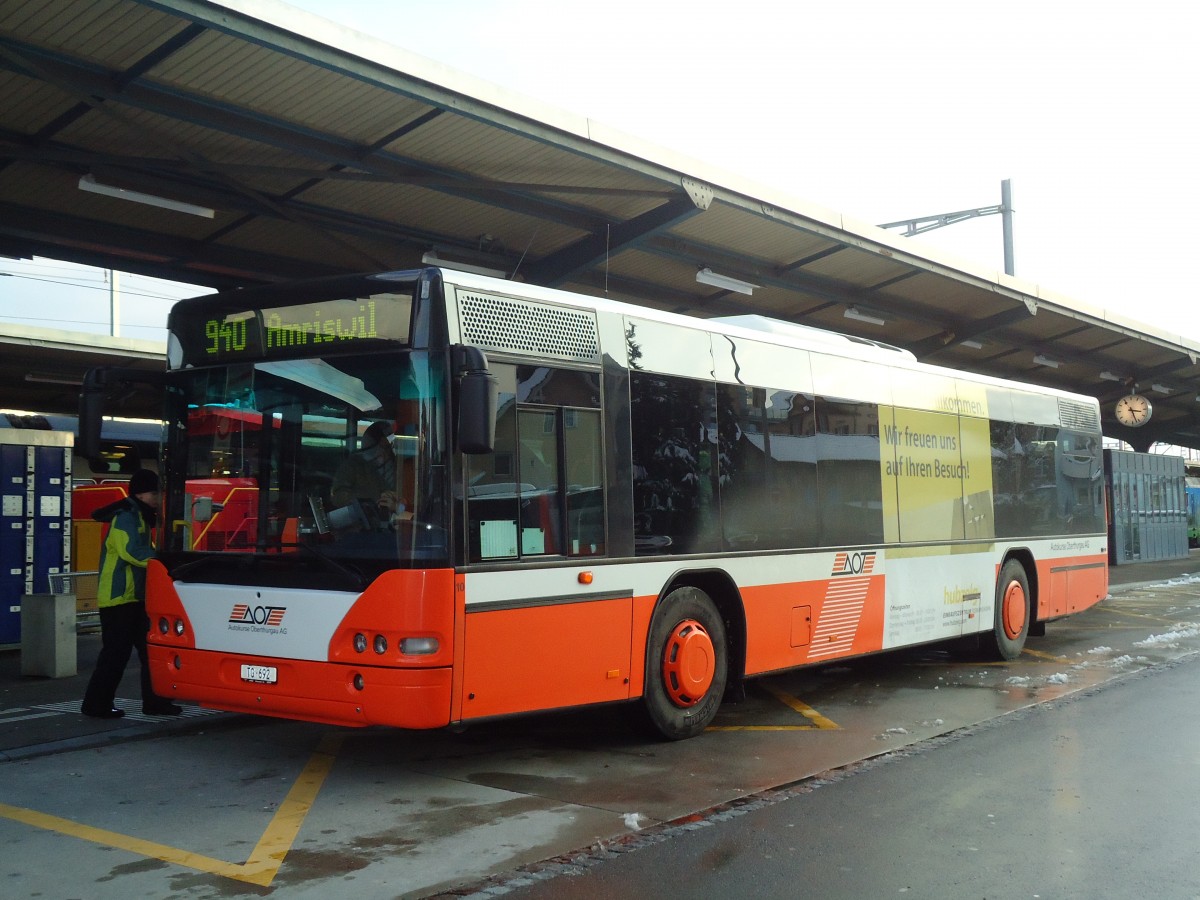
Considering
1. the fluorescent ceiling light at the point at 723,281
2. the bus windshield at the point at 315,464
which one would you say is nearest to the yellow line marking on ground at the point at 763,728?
the bus windshield at the point at 315,464

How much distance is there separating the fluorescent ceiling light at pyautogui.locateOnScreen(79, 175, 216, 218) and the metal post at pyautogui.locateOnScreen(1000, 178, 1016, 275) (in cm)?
1642

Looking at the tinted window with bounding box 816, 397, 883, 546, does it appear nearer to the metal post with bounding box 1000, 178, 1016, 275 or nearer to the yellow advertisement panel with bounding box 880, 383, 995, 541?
the yellow advertisement panel with bounding box 880, 383, 995, 541

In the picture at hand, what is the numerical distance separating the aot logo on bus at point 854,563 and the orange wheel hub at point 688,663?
1848mm

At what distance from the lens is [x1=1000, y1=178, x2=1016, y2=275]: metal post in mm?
23391

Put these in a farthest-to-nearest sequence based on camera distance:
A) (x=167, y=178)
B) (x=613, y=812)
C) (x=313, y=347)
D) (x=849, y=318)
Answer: (x=849, y=318) → (x=167, y=178) → (x=313, y=347) → (x=613, y=812)

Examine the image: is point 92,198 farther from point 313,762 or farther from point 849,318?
point 849,318

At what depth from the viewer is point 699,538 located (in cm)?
848

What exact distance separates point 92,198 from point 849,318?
38.3ft

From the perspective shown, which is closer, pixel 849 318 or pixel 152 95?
pixel 152 95

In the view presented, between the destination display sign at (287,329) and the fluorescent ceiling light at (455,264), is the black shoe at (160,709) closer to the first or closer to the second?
the destination display sign at (287,329)

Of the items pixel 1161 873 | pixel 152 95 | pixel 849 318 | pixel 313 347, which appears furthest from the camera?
pixel 849 318

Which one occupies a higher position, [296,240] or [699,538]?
[296,240]

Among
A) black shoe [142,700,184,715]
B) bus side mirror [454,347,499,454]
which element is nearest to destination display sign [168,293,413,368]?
bus side mirror [454,347,499,454]

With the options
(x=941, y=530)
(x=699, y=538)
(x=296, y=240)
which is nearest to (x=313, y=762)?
(x=699, y=538)
